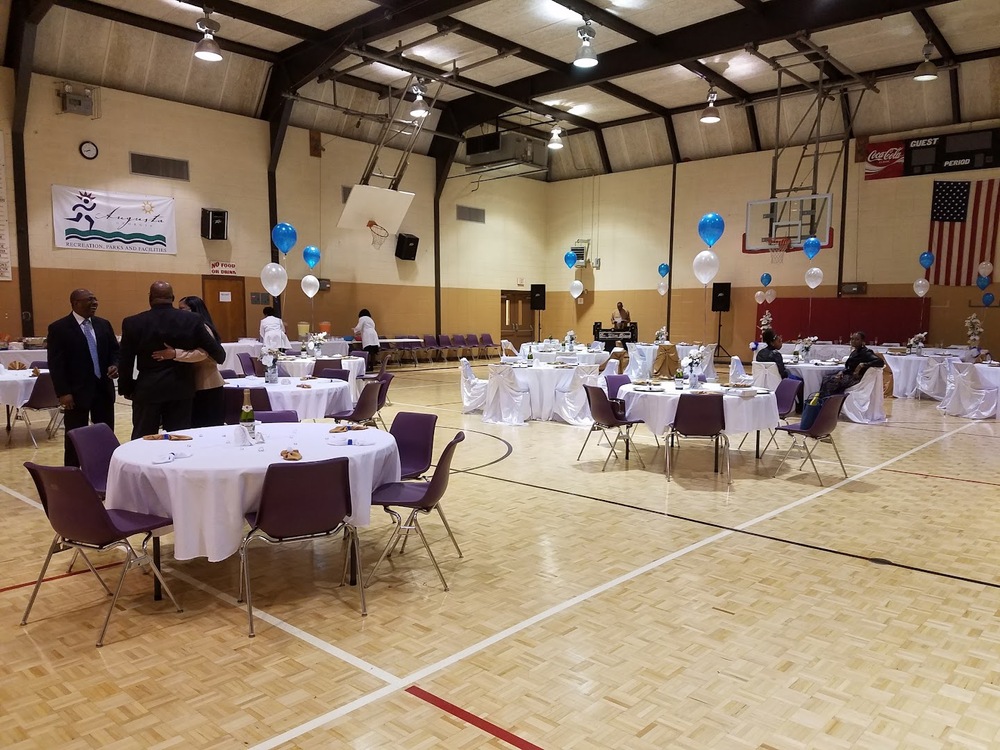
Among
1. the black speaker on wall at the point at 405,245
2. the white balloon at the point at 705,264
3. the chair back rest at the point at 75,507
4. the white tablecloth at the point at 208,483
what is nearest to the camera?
the chair back rest at the point at 75,507

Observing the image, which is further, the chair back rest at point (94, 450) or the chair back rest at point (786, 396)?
the chair back rest at point (786, 396)

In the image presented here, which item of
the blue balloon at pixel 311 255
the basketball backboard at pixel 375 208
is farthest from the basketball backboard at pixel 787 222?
the blue balloon at pixel 311 255

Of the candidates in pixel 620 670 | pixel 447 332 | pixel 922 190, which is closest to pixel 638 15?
pixel 922 190

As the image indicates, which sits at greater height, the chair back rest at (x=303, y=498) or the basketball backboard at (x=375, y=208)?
the basketball backboard at (x=375, y=208)

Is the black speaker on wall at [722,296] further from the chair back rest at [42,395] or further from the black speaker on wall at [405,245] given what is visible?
the chair back rest at [42,395]

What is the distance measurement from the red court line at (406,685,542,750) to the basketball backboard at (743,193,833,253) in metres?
15.0

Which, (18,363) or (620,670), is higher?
(18,363)

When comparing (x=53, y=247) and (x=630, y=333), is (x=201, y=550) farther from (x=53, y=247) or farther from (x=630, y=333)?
(x=630, y=333)

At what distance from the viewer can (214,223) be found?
46.0ft

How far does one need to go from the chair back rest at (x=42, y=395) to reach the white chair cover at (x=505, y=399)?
4.99 m

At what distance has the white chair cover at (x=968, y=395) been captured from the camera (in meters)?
9.65

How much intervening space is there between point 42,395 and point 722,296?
49.7 ft

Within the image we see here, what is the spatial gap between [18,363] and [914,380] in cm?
1323

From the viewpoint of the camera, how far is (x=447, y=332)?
19.2m
